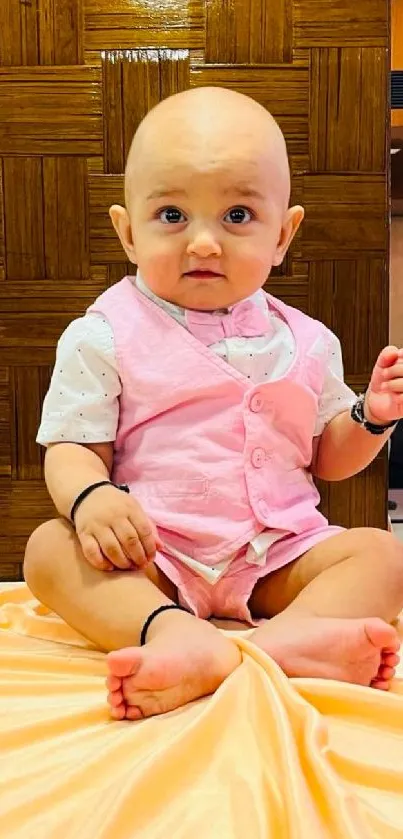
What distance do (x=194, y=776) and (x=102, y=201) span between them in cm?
92

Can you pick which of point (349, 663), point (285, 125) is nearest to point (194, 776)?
point (349, 663)

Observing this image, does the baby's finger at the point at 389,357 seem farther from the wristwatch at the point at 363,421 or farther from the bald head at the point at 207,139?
the bald head at the point at 207,139

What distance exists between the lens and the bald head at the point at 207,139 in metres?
0.93

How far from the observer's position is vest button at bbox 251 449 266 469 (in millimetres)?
954

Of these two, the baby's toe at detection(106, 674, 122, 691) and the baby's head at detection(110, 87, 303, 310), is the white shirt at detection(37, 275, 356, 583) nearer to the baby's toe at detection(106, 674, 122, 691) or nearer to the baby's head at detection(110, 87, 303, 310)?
the baby's head at detection(110, 87, 303, 310)

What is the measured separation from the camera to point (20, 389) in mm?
1335

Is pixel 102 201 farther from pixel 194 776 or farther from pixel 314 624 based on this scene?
pixel 194 776

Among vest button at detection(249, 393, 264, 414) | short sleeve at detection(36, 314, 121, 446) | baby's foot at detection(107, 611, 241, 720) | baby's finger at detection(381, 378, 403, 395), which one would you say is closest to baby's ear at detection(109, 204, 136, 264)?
short sleeve at detection(36, 314, 121, 446)

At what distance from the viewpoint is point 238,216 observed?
37.4 inches

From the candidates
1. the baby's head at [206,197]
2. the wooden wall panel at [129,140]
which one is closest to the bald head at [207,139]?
the baby's head at [206,197]

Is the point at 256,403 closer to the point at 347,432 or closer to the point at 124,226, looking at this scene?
the point at 347,432

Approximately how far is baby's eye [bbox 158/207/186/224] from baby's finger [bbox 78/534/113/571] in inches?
13.8

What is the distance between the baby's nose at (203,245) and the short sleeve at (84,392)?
143 millimetres

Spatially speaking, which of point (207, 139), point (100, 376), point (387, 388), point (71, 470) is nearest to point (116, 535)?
point (71, 470)
